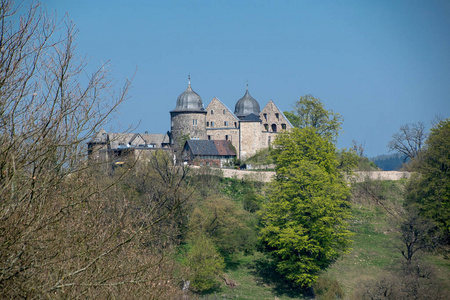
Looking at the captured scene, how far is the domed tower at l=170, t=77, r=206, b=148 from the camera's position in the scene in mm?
58406

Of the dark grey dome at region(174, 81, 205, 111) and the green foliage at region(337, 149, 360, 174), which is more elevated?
the dark grey dome at region(174, 81, 205, 111)

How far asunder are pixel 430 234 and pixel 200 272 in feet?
49.1

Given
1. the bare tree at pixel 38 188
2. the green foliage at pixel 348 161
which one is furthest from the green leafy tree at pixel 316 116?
the bare tree at pixel 38 188

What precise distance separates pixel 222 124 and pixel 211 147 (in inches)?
262

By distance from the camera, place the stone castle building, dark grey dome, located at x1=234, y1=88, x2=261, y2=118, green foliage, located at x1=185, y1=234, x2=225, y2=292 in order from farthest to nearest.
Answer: dark grey dome, located at x1=234, y1=88, x2=261, y2=118, the stone castle building, green foliage, located at x1=185, y1=234, x2=225, y2=292

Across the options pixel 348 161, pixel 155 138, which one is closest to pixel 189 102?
pixel 155 138

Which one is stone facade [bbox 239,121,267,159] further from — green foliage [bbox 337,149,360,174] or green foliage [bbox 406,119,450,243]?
green foliage [bbox 406,119,450,243]

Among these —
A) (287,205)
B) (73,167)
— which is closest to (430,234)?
(287,205)

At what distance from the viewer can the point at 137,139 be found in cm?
6025

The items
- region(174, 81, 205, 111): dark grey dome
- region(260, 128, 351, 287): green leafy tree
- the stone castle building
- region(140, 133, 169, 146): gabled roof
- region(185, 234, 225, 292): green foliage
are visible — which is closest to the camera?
region(185, 234, 225, 292): green foliage

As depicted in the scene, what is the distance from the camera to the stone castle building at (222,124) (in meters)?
57.4

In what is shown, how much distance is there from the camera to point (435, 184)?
1300 inches

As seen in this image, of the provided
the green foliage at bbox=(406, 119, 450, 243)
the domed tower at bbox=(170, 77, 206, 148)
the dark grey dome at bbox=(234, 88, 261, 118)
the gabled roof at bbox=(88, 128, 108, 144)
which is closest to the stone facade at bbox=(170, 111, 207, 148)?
the domed tower at bbox=(170, 77, 206, 148)

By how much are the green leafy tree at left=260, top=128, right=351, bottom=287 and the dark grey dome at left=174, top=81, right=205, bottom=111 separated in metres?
28.3
